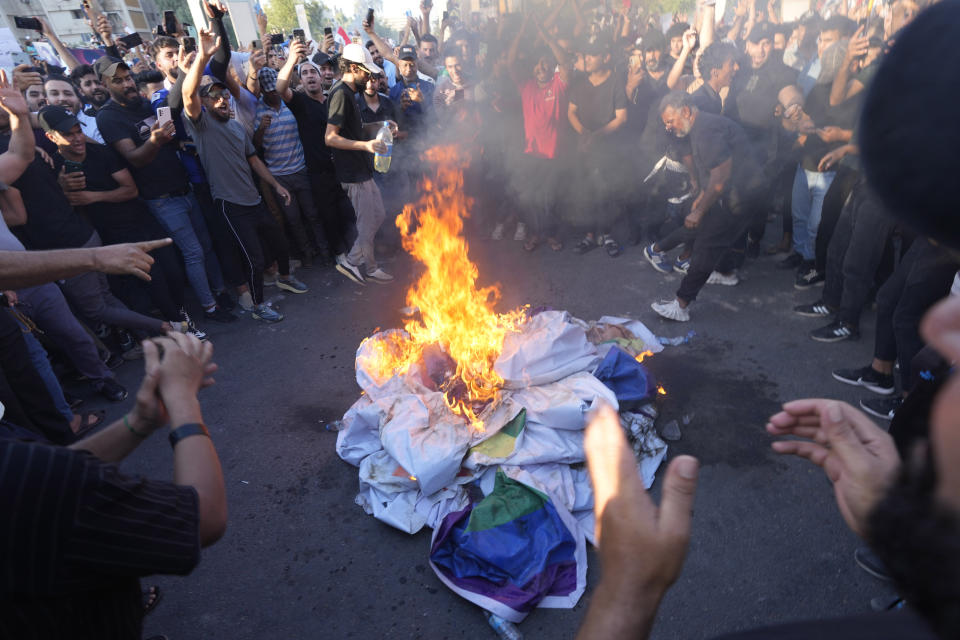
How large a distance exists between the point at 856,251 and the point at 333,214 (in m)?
6.07

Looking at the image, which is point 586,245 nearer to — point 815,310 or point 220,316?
point 815,310

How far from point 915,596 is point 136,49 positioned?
49.2ft

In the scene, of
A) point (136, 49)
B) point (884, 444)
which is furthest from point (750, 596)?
point (136, 49)

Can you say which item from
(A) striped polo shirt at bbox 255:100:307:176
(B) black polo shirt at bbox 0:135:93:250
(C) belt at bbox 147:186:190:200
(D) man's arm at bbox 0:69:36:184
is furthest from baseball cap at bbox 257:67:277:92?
(D) man's arm at bbox 0:69:36:184

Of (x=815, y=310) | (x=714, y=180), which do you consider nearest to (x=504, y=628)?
(x=714, y=180)

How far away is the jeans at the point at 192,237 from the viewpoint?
5375 mm

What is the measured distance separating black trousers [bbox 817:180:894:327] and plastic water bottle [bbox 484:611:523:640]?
4.18 metres

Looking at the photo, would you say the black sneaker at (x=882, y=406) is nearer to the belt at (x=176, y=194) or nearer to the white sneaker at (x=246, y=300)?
the white sneaker at (x=246, y=300)

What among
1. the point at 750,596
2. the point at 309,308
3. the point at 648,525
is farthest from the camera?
the point at 309,308

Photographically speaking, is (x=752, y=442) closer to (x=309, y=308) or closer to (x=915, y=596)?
(x=915, y=596)

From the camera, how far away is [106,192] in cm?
489

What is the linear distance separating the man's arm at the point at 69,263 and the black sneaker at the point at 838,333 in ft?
17.5

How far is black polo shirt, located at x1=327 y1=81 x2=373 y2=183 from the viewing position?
5.83 meters

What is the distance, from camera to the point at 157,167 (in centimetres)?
517
